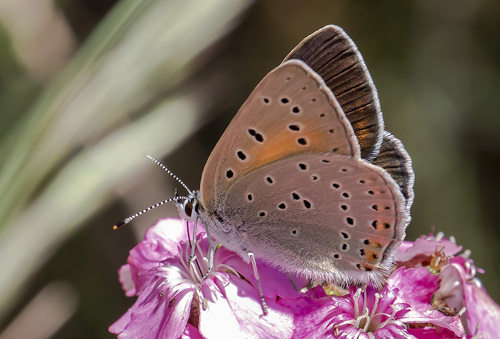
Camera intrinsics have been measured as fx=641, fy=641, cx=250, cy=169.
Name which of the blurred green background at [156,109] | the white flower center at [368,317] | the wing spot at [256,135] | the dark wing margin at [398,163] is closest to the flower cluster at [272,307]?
the white flower center at [368,317]

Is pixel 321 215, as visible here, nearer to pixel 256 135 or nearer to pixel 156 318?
pixel 256 135

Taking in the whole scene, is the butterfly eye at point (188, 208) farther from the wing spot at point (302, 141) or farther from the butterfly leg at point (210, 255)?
the wing spot at point (302, 141)

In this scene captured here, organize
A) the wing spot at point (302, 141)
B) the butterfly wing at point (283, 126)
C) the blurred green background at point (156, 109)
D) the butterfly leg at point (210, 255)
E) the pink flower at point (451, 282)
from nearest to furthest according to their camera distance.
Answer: the butterfly wing at point (283, 126), the wing spot at point (302, 141), the butterfly leg at point (210, 255), the pink flower at point (451, 282), the blurred green background at point (156, 109)

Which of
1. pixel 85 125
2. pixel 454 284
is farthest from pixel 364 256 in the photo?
pixel 85 125

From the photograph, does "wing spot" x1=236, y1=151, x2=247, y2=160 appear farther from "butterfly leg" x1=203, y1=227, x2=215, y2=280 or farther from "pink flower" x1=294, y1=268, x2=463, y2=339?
"pink flower" x1=294, y1=268, x2=463, y2=339

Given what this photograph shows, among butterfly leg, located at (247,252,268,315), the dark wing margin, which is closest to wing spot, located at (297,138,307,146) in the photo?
the dark wing margin

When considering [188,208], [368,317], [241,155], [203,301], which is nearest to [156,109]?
[188,208]
